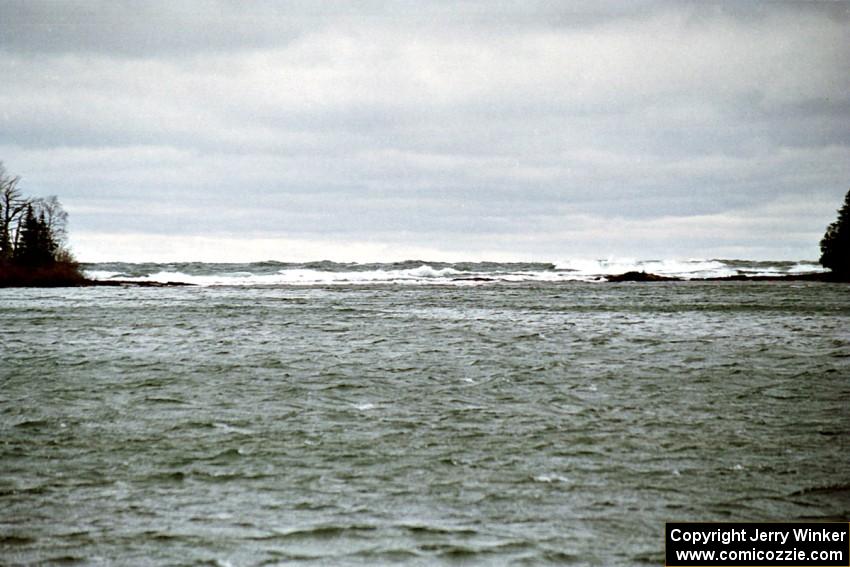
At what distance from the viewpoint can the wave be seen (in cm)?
10350

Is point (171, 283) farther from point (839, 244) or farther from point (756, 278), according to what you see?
point (839, 244)

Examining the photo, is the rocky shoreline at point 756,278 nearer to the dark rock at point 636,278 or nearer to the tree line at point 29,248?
the dark rock at point 636,278

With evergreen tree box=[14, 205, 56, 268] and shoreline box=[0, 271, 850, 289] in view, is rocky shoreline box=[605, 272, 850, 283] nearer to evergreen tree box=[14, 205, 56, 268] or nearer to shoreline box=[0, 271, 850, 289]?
shoreline box=[0, 271, 850, 289]

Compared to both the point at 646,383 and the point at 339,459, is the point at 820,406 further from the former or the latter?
the point at 339,459

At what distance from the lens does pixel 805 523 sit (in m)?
7.85

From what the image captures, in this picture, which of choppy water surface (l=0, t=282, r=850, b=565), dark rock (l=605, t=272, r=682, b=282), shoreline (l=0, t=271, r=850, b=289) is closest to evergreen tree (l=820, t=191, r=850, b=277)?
shoreline (l=0, t=271, r=850, b=289)

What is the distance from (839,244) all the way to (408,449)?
9271 cm

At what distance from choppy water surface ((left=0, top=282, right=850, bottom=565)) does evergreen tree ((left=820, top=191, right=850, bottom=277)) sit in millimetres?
73843

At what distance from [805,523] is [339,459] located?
18.1ft

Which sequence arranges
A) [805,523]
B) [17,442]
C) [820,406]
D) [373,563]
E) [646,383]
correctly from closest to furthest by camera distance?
[373,563], [805,523], [17,442], [820,406], [646,383]

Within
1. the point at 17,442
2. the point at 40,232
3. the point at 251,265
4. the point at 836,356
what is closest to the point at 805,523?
the point at 17,442

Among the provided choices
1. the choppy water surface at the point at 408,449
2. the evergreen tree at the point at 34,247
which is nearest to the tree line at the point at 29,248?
the evergreen tree at the point at 34,247

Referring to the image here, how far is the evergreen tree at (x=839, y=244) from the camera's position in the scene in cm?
8938

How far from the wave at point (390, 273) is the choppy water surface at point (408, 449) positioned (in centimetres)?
7458
